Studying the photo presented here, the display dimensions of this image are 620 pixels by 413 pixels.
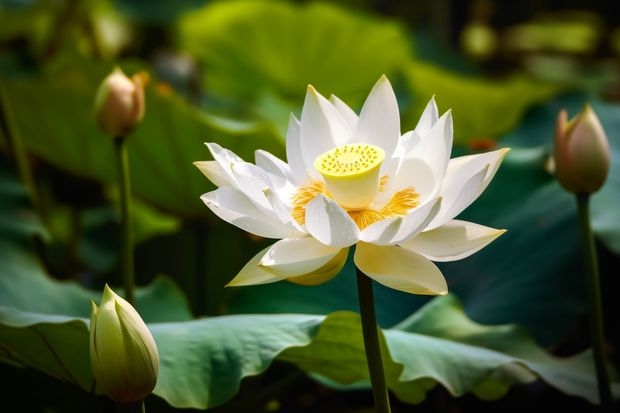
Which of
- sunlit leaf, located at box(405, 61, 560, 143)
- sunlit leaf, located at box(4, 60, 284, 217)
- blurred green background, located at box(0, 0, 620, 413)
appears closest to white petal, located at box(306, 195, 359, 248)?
blurred green background, located at box(0, 0, 620, 413)

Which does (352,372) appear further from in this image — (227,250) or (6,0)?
(6,0)

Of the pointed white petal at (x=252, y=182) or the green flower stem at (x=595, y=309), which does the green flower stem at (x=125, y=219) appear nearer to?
the pointed white petal at (x=252, y=182)

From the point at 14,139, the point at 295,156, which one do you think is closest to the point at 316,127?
the point at 295,156

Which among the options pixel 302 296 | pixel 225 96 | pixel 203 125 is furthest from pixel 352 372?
pixel 225 96

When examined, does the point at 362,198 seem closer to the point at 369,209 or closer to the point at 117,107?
the point at 369,209

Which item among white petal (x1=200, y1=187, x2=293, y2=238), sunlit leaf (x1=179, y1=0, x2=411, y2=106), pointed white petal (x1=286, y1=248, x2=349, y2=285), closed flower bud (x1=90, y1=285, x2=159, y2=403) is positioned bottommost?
sunlit leaf (x1=179, y1=0, x2=411, y2=106)

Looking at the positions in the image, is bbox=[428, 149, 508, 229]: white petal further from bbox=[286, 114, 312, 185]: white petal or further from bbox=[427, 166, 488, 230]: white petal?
bbox=[286, 114, 312, 185]: white petal
